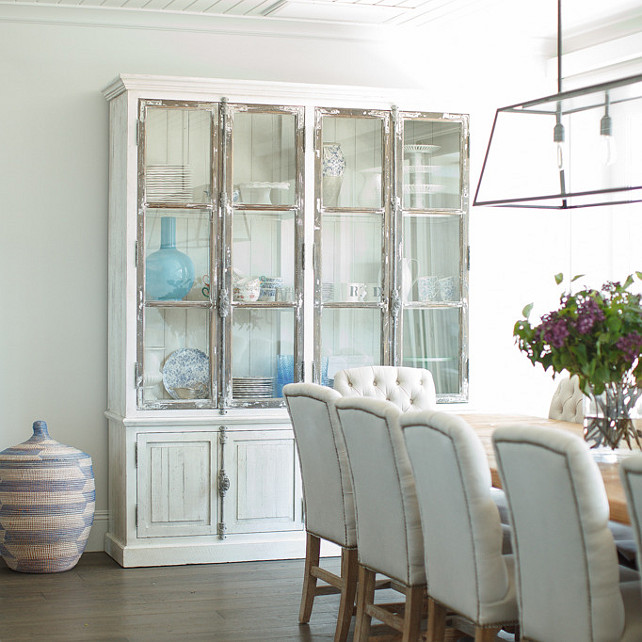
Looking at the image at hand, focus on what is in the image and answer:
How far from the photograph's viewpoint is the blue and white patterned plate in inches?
186

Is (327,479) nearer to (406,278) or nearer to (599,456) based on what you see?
(599,456)

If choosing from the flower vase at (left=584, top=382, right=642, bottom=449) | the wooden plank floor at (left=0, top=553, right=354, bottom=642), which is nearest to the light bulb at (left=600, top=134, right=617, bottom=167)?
the flower vase at (left=584, top=382, right=642, bottom=449)

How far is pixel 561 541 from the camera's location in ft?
7.48

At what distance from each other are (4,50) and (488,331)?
113 inches

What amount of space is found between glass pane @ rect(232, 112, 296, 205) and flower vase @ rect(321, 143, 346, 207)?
0.54ft

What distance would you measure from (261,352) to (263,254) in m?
0.48

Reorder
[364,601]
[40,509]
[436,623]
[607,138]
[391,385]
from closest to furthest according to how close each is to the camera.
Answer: [436,623], [607,138], [364,601], [391,385], [40,509]

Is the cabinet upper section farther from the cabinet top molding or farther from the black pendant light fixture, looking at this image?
the black pendant light fixture

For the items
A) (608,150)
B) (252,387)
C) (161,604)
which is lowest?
(161,604)

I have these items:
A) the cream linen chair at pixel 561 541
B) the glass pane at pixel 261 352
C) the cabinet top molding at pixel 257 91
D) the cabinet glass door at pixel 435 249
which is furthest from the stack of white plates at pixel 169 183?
the cream linen chair at pixel 561 541

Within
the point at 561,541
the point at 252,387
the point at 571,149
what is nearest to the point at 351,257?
the point at 252,387

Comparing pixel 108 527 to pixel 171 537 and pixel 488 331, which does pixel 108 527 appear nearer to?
pixel 171 537

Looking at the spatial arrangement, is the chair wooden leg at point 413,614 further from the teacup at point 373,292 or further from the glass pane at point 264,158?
the glass pane at point 264,158

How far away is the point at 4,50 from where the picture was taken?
4.86m
